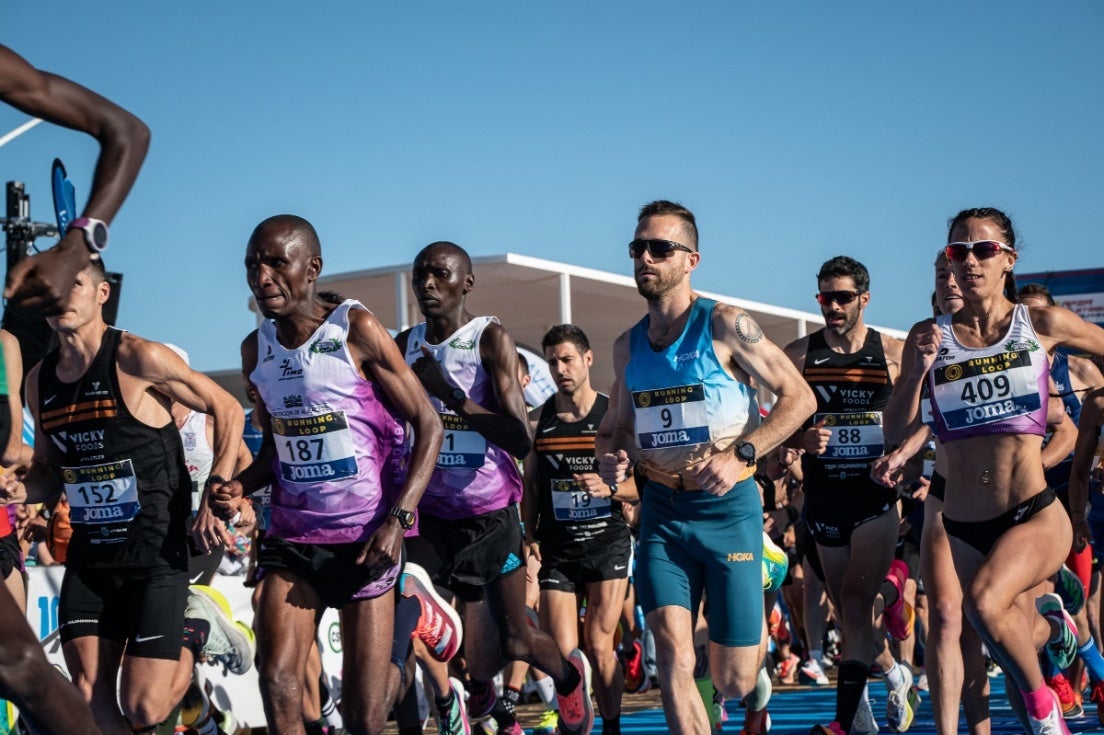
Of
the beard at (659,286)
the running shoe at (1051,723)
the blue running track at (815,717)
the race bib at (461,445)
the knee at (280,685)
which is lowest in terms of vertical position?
the blue running track at (815,717)

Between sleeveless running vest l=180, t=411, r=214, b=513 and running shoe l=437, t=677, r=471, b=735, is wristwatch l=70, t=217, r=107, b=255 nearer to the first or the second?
running shoe l=437, t=677, r=471, b=735

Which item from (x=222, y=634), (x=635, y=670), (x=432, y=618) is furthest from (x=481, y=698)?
(x=635, y=670)

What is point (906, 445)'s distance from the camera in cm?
750

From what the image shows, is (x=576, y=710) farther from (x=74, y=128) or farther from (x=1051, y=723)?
(x=74, y=128)

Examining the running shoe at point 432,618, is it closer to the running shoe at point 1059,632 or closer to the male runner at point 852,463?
the male runner at point 852,463

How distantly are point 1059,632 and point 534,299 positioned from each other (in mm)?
16197

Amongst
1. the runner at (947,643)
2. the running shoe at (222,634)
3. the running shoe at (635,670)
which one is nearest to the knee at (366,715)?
the runner at (947,643)

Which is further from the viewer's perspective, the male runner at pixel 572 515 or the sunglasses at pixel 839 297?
the male runner at pixel 572 515

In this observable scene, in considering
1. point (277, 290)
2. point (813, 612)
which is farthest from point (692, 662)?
point (813, 612)

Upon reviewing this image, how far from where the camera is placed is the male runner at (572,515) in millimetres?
9500

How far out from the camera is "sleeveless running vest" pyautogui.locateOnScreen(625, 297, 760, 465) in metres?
6.46

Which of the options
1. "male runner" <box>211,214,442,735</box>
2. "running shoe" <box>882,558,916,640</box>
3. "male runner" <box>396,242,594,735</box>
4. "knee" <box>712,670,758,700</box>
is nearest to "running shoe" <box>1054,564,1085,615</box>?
"running shoe" <box>882,558,916,640</box>

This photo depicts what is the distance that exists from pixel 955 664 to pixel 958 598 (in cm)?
32

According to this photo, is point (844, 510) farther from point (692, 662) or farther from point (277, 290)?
point (277, 290)
